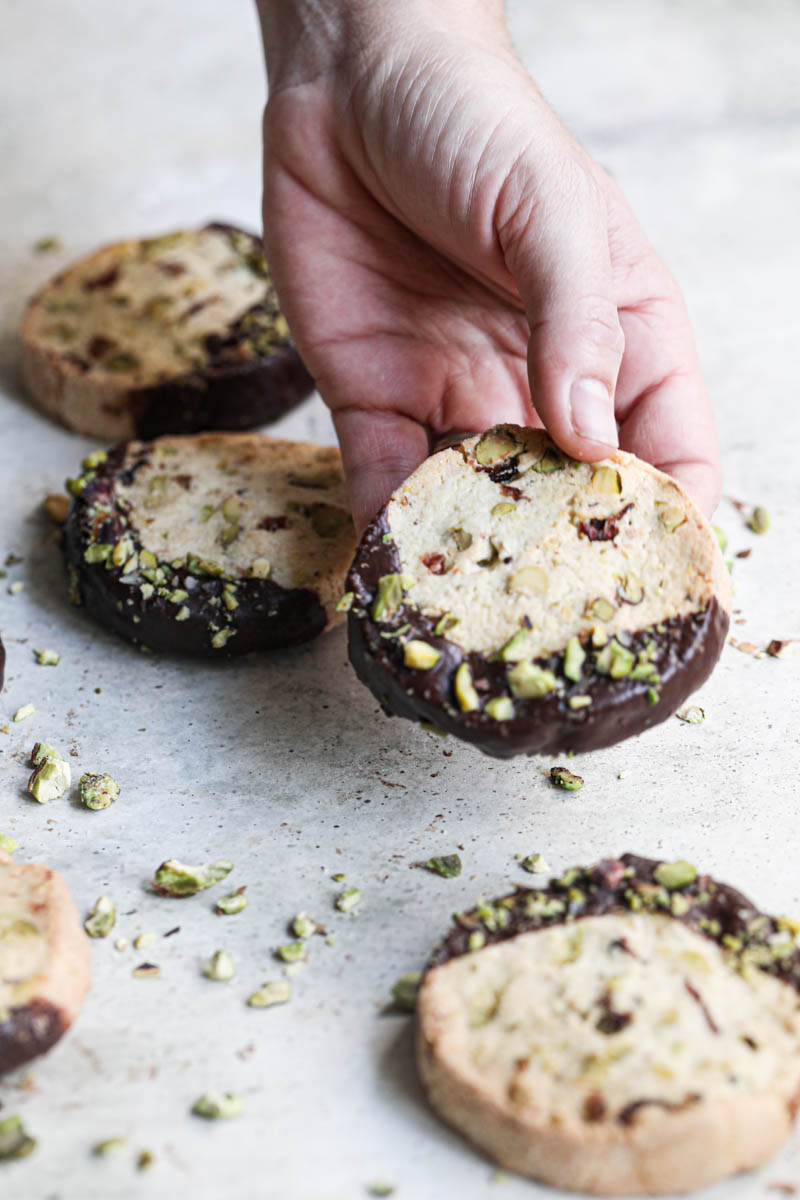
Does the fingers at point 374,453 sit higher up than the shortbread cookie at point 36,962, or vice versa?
the fingers at point 374,453

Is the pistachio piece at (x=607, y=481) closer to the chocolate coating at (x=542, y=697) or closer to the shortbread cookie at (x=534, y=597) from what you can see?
the shortbread cookie at (x=534, y=597)

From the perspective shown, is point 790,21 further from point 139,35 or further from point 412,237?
point 412,237

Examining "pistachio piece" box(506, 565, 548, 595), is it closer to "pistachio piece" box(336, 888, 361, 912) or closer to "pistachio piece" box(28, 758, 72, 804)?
"pistachio piece" box(336, 888, 361, 912)

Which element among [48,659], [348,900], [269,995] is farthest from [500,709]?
[48,659]

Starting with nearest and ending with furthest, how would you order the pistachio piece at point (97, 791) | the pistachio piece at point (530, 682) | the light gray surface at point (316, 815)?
the light gray surface at point (316, 815) → the pistachio piece at point (530, 682) → the pistachio piece at point (97, 791)

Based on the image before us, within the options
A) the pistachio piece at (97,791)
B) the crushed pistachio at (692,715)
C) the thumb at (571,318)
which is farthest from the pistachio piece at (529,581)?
the pistachio piece at (97,791)

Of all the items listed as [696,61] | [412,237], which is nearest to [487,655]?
[412,237]

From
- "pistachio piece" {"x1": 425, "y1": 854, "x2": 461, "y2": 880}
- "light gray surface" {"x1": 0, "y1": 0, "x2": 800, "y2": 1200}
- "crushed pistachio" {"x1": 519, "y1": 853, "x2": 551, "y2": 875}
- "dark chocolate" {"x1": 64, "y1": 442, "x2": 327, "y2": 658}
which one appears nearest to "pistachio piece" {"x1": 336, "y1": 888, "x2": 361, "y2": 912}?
"light gray surface" {"x1": 0, "y1": 0, "x2": 800, "y2": 1200}
